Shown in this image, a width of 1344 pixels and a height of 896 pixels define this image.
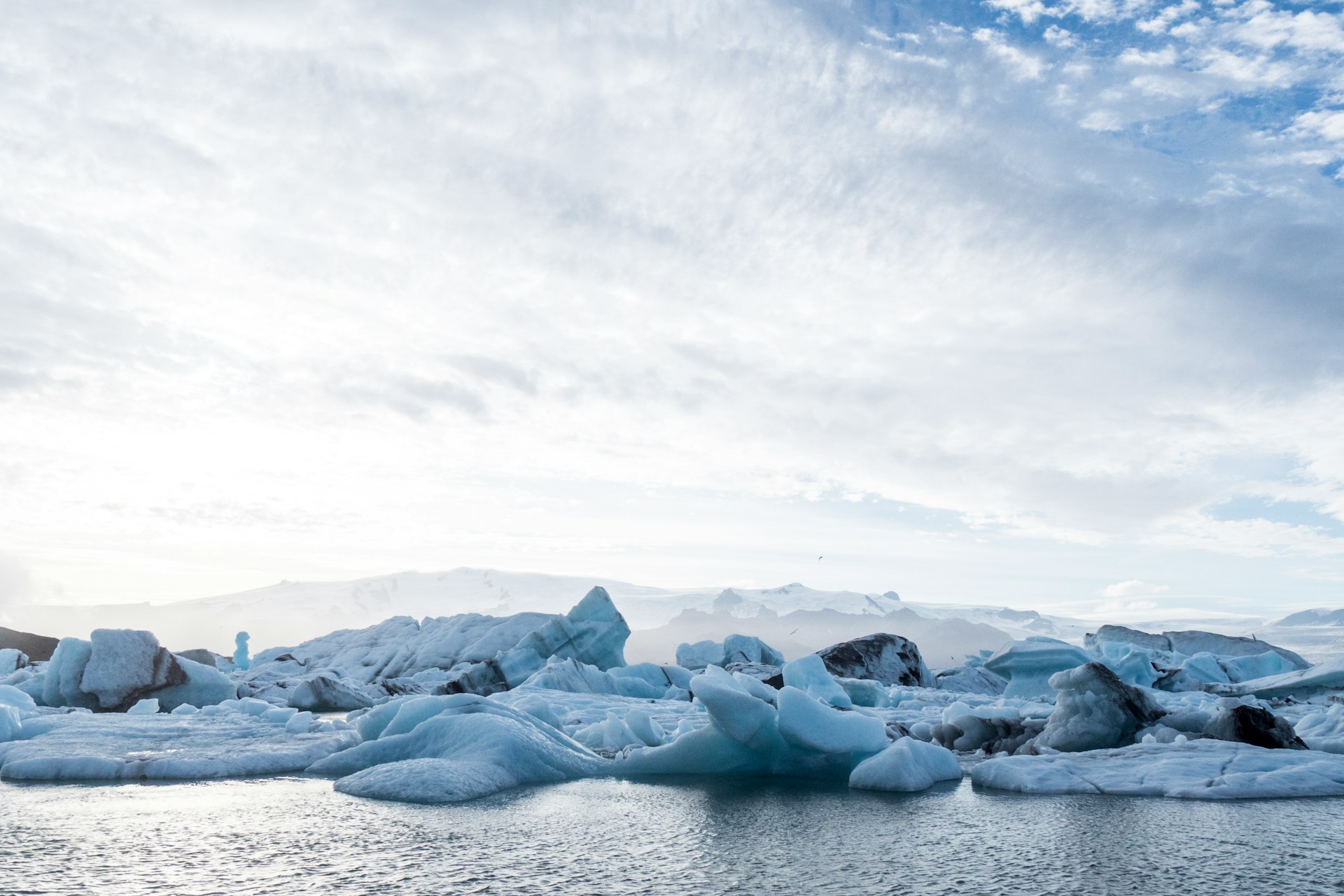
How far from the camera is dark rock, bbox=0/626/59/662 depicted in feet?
106

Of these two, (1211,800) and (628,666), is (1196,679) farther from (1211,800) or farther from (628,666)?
(1211,800)

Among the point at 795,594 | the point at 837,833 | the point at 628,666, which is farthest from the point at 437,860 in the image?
the point at 795,594

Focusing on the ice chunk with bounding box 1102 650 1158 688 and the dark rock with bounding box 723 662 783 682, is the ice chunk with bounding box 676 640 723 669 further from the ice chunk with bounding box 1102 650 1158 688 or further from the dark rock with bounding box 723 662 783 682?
the ice chunk with bounding box 1102 650 1158 688

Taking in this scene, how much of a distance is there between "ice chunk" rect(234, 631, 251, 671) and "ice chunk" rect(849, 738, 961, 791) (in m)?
30.4

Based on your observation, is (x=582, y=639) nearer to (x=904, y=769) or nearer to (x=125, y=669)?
(x=125, y=669)

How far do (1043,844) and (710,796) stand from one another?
2.85 meters

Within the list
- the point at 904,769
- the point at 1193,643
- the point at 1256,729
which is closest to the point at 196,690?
the point at 904,769

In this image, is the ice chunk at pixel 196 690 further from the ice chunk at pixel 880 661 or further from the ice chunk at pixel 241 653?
the ice chunk at pixel 241 653

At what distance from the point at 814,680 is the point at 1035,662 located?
7785 mm

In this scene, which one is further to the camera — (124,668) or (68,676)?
(124,668)

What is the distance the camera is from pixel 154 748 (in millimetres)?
9844

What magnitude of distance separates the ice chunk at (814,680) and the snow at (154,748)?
7580 millimetres

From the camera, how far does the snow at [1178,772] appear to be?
24.0 feet

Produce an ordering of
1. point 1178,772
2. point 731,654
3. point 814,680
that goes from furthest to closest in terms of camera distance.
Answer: point 731,654 < point 814,680 < point 1178,772
